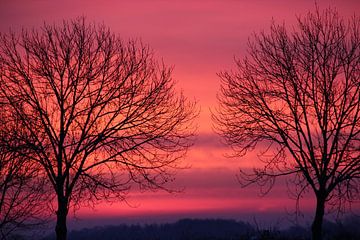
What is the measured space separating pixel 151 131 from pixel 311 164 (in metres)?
6.96

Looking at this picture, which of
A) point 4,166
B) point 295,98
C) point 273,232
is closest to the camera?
point 273,232

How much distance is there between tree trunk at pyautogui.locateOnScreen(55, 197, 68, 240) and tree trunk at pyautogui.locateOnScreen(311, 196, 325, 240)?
34.2 ft

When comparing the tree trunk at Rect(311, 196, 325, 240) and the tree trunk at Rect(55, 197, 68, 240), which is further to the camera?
the tree trunk at Rect(311, 196, 325, 240)

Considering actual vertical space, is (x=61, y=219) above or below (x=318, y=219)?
above

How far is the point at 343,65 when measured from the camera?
21.6 metres

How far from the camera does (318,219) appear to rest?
70.1ft

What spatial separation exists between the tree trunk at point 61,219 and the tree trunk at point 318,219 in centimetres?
1043

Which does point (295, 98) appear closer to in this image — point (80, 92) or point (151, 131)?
point (151, 131)

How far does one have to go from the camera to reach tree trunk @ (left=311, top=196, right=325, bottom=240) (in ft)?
69.7

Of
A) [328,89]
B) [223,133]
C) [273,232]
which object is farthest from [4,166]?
[328,89]

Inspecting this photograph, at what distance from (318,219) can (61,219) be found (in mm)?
10799

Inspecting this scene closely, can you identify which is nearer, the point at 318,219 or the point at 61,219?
the point at 61,219

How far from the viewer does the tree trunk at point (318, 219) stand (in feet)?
69.7

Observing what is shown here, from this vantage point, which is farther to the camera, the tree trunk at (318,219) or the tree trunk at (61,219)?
the tree trunk at (318,219)
